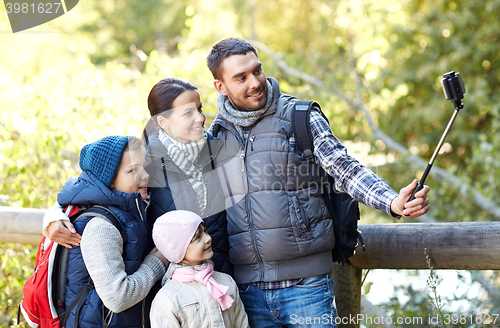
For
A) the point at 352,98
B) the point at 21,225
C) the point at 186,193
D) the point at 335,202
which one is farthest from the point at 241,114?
the point at 352,98

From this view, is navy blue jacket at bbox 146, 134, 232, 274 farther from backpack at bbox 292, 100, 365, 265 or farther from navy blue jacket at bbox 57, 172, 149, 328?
backpack at bbox 292, 100, 365, 265

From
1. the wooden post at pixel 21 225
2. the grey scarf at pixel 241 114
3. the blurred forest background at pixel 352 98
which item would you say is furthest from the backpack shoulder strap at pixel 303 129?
the blurred forest background at pixel 352 98

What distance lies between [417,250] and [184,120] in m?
1.15

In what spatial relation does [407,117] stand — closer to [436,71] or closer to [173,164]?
[436,71]

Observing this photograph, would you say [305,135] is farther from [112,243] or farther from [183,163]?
[112,243]

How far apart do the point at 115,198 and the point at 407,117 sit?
808cm

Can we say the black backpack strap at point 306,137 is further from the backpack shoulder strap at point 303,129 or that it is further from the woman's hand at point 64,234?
the woman's hand at point 64,234

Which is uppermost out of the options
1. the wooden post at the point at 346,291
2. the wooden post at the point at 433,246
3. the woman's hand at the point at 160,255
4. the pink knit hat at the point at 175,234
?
the pink knit hat at the point at 175,234

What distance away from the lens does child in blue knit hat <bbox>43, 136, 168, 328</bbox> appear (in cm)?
168

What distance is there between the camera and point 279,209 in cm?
188

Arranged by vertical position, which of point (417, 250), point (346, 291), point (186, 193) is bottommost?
point (346, 291)

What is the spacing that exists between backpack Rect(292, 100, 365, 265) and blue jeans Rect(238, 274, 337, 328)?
0.16m

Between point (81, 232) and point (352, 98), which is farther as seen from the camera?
point (352, 98)

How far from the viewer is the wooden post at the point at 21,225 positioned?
2514 millimetres
